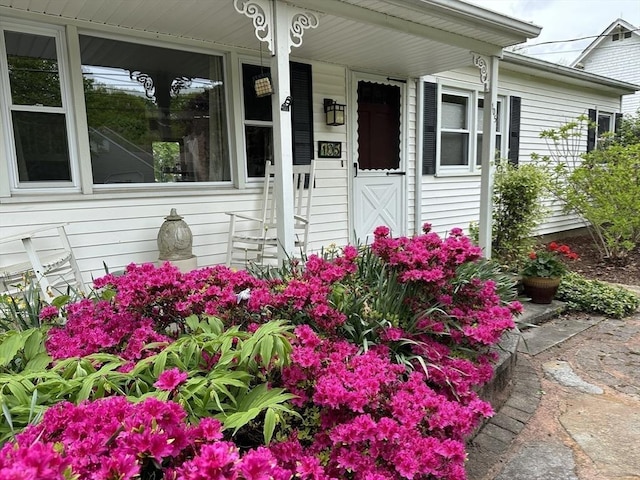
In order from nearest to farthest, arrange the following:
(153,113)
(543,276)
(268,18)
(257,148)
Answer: (268,18)
(153,113)
(543,276)
(257,148)

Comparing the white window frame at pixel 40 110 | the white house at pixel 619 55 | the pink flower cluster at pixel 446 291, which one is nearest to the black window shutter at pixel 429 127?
the pink flower cluster at pixel 446 291

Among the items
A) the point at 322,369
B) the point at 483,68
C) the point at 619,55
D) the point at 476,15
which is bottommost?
the point at 322,369

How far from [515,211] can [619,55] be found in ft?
44.6

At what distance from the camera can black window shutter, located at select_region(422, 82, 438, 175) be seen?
5.56 m

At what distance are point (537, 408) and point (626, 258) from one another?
177 inches

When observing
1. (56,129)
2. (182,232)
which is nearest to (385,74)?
(182,232)

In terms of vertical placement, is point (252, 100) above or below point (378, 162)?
above

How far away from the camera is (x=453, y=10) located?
350 centimetres

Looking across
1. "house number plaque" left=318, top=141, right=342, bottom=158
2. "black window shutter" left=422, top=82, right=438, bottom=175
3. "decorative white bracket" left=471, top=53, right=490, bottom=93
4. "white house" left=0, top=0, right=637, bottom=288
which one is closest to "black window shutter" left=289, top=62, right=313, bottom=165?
"white house" left=0, top=0, right=637, bottom=288

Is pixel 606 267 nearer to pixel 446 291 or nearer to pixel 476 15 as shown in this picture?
pixel 476 15

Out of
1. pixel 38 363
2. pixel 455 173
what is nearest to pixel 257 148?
pixel 455 173

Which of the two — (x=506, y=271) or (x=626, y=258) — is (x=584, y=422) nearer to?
(x=506, y=271)

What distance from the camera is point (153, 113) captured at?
378 centimetres

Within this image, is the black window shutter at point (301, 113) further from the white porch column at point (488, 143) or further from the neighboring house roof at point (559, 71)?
the neighboring house roof at point (559, 71)
